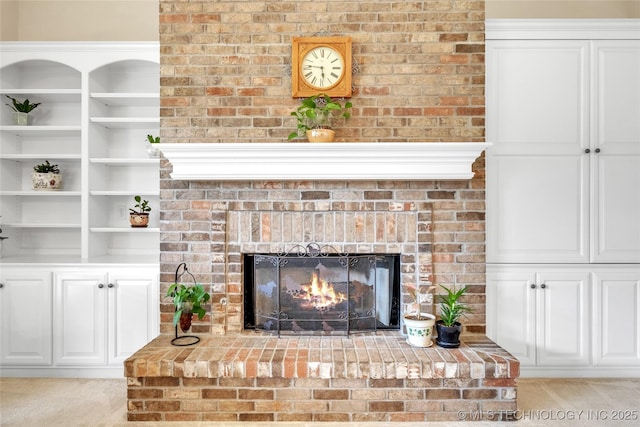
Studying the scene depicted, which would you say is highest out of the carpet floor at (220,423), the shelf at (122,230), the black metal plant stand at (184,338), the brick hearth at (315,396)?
the shelf at (122,230)

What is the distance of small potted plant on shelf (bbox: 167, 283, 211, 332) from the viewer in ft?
7.28

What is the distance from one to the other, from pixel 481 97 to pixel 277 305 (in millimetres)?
1802

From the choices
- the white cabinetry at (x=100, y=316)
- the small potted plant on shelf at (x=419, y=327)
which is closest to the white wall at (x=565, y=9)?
the small potted plant on shelf at (x=419, y=327)

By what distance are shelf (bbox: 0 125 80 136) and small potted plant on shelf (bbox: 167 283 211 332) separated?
1549mm

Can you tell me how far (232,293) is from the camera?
8.03 feet

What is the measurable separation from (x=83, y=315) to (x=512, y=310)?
2.80m

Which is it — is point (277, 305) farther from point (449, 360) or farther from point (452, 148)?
point (452, 148)

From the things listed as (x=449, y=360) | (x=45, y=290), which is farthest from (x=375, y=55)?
(x=45, y=290)

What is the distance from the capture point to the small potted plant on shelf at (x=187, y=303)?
2219mm

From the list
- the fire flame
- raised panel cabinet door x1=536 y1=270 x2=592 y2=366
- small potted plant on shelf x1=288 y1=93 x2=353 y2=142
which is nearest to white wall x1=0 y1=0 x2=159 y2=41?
small potted plant on shelf x1=288 y1=93 x2=353 y2=142

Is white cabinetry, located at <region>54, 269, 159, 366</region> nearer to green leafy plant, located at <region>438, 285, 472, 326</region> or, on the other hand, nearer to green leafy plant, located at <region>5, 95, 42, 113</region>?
green leafy plant, located at <region>5, 95, 42, 113</region>

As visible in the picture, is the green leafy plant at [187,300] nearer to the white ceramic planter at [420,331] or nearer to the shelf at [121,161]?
the shelf at [121,161]

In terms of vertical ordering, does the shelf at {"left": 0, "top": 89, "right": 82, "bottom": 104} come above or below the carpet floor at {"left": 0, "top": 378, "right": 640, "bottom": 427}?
above

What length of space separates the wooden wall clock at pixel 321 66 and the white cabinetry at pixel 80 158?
1127 mm
